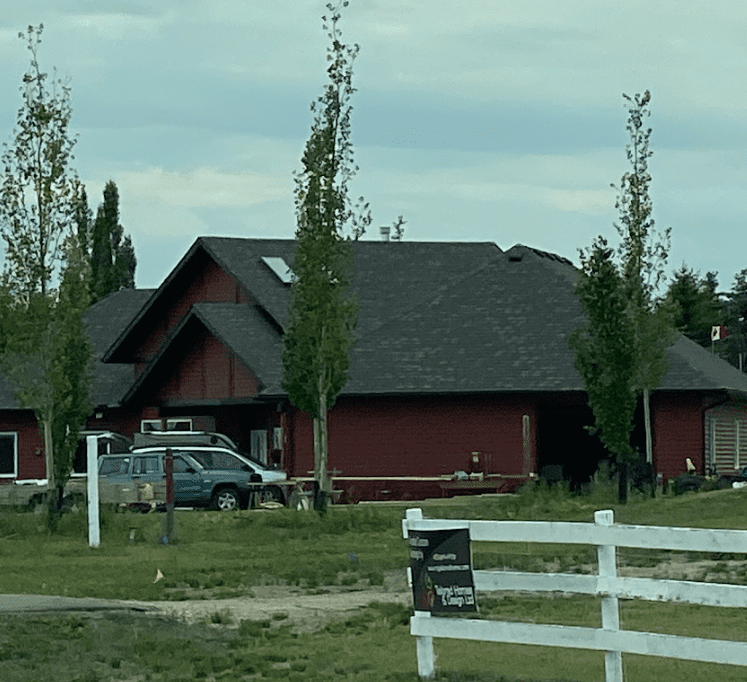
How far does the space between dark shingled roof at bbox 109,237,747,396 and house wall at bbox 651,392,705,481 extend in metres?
0.89

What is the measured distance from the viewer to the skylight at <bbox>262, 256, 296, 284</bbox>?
4638cm

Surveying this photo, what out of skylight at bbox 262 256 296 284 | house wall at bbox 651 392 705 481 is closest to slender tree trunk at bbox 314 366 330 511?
house wall at bbox 651 392 705 481

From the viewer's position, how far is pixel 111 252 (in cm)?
7894

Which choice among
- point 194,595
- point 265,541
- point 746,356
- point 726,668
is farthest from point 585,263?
point 746,356

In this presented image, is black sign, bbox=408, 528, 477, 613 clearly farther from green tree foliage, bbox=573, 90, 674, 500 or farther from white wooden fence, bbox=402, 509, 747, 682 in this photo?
green tree foliage, bbox=573, 90, 674, 500

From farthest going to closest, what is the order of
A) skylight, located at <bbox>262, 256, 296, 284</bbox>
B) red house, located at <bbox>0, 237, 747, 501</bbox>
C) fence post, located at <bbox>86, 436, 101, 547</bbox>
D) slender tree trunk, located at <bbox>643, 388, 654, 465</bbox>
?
skylight, located at <bbox>262, 256, 296, 284</bbox> < red house, located at <bbox>0, 237, 747, 501</bbox> < slender tree trunk, located at <bbox>643, 388, 654, 465</bbox> < fence post, located at <bbox>86, 436, 101, 547</bbox>

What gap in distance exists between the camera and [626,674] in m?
12.2

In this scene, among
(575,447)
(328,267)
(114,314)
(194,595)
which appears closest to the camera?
(194,595)

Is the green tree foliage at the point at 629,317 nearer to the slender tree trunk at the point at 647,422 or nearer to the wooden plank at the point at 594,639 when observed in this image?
the slender tree trunk at the point at 647,422

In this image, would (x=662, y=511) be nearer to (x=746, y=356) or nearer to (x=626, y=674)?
(x=626, y=674)

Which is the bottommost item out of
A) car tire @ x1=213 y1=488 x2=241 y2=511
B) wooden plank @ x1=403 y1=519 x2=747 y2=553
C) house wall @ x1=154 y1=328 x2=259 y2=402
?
car tire @ x1=213 y1=488 x2=241 y2=511

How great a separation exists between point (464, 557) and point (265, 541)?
14475mm

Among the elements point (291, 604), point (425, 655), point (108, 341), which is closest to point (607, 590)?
point (425, 655)

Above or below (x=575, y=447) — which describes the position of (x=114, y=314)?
above
